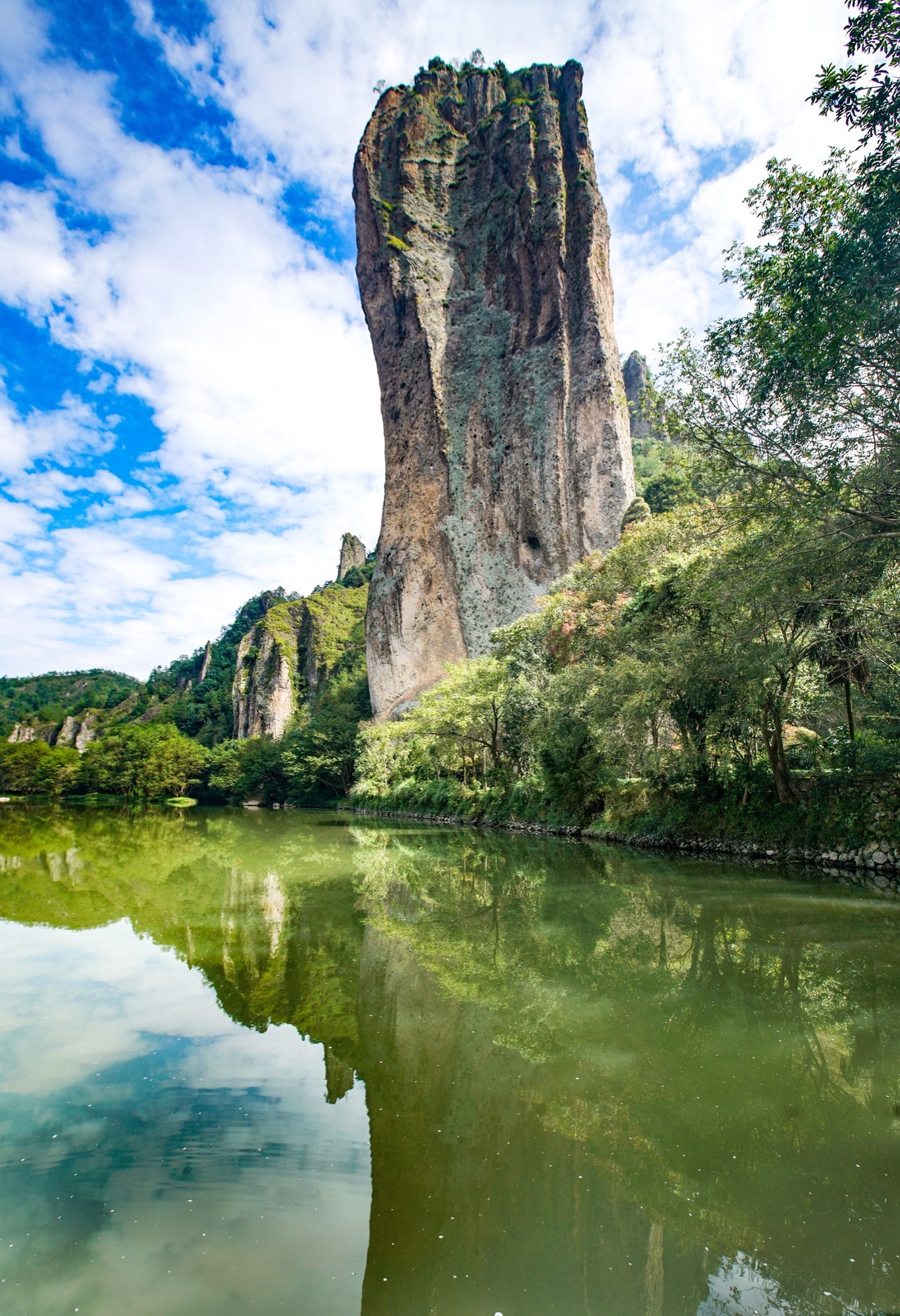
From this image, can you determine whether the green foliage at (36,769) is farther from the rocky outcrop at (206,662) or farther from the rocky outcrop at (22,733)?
the rocky outcrop at (206,662)

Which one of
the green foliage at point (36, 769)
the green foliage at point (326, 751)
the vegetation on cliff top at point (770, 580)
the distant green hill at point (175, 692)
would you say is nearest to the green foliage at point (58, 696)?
the distant green hill at point (175, 692)

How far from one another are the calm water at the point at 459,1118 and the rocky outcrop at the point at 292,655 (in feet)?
198

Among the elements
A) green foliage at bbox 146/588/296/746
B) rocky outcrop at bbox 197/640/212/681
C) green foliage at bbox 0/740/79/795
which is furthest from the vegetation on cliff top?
rocky outcrop at bbox 197/640/212/681

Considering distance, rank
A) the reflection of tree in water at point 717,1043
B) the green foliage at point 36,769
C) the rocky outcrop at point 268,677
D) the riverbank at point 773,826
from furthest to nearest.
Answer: the rocky outcrop at point 268,677, the green foliage at point 36,769, the riverbank at point 773,826, the reflection of tree in water at point 717,1043

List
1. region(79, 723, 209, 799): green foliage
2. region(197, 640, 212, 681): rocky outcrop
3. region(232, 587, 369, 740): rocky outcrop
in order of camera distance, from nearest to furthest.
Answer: region(79, 723, 209, 799): green foliage → region(232, 587, 369, 740): rocky outcrop → region(197, 640, 212, 681): rocky outcrop

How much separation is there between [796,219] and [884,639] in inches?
290

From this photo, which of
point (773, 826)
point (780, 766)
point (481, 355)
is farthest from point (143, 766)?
point (780, 766)

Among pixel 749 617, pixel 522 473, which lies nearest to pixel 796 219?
pixel 749 617

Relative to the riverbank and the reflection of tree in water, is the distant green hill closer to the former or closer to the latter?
the riverbank

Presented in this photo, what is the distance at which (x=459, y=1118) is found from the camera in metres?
4.14

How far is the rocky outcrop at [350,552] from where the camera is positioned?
92375mm

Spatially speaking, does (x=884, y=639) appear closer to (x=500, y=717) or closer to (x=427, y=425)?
(x=500, y=717)

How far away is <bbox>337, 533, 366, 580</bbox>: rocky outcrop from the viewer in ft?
303

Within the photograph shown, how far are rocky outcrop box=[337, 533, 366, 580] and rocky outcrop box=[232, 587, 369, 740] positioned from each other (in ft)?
36.3
